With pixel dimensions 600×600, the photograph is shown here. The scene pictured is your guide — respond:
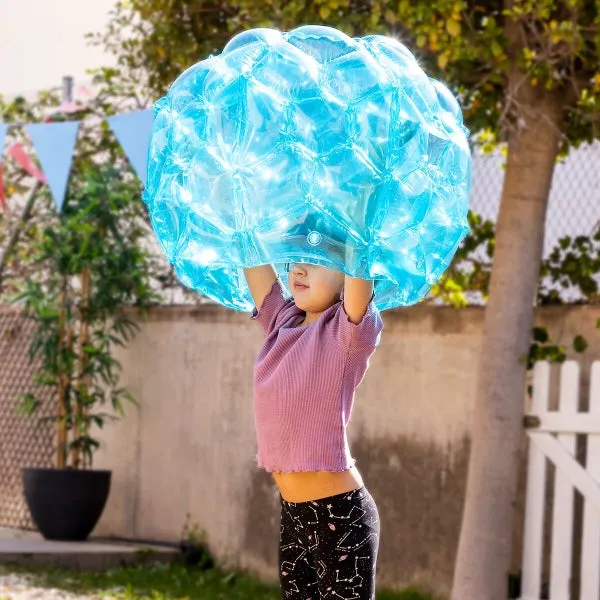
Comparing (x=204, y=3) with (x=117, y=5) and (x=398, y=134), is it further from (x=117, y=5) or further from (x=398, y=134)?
(x=398, y=134)

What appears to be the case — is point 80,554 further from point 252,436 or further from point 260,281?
point 260,281

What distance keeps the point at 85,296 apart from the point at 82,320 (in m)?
0.15

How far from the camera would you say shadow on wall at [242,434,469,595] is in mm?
6723

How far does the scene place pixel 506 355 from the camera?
20.0 ft

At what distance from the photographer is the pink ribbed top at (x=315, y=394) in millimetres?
3320

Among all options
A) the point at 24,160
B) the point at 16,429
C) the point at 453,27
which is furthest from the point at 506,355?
the point at 16,429

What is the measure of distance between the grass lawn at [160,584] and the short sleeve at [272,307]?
3462mm

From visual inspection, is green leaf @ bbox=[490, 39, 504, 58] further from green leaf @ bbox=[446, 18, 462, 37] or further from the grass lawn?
the grass lawn

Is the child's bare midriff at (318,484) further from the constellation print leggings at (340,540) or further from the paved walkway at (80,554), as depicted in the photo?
the paved walkway at (80,554)

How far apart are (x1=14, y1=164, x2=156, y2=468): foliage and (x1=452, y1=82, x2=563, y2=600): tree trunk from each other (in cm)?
317

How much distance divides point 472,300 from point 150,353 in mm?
2530

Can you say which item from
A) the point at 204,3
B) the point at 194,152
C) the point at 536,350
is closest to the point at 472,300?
the point at 536,350

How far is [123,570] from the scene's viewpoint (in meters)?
7.85

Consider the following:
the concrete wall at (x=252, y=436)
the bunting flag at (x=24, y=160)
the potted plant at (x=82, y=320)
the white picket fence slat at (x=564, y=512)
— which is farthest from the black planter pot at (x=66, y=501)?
the white picket fence slat at (x=564, y=512)
